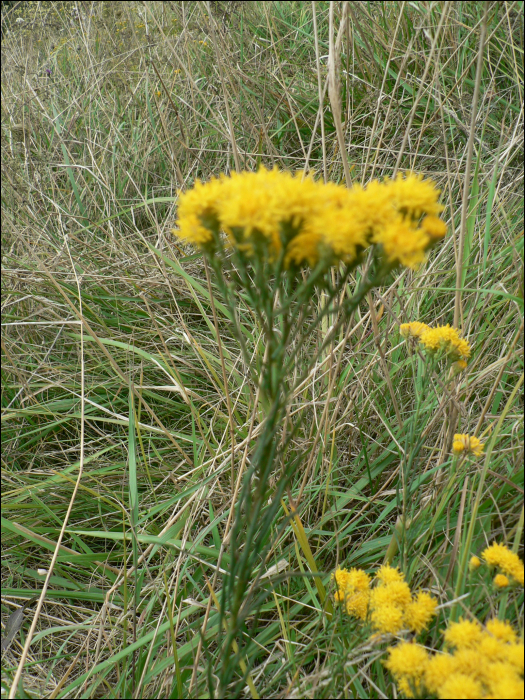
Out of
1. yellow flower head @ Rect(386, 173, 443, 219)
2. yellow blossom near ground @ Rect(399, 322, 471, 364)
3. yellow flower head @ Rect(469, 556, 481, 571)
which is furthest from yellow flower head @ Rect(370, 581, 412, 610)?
yellow flower head @ Rect(386, 173, 443, 219)

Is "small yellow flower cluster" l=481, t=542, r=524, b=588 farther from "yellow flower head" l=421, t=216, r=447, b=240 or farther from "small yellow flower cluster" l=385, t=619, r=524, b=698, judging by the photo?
"yellow flower head" l=421, t=216, r=447, b=240

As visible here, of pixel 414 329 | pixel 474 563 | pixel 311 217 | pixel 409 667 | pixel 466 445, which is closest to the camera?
pixel 311 217

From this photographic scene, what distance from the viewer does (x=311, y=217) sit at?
64cm

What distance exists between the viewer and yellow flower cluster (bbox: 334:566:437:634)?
84 cm

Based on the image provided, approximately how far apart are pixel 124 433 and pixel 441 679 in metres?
1.16

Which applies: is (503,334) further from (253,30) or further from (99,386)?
(253,30)

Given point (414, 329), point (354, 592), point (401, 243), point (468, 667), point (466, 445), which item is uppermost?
point (401, 243)

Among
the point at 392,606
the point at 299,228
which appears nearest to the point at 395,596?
the point at 392,606

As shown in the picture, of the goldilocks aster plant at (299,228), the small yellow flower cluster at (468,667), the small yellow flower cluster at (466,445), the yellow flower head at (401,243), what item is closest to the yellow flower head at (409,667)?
the small yellow flower cluster at (468,667)

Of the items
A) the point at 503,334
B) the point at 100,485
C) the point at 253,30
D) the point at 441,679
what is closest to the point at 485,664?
the point at 441,679

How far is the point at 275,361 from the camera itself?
2.33ft

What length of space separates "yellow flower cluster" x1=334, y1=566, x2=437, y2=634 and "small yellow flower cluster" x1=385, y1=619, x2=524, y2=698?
0.04m

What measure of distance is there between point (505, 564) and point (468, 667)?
6.9 inches

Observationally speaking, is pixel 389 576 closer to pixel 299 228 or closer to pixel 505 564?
pixel 505 564
